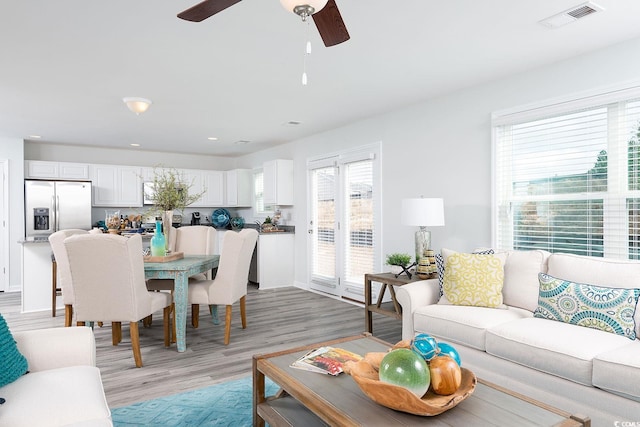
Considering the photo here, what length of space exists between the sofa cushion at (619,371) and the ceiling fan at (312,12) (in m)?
2.03

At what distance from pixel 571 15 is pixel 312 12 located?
6.04ft

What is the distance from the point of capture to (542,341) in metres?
2.29

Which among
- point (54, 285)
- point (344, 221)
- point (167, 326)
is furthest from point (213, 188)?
point (167, 326)

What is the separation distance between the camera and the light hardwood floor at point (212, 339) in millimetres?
2986

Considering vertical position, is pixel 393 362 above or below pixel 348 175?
below

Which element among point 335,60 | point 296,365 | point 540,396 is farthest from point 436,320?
point 335,60

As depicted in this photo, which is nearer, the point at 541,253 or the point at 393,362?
the point at 393,362

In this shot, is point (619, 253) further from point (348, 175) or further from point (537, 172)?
point (348, 175)

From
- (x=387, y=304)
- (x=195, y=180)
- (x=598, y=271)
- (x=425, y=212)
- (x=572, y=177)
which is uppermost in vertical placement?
(x=195, y=180)

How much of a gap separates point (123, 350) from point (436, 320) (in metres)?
2.73

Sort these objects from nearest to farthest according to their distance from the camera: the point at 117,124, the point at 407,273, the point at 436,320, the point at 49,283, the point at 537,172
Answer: the point at 436,320
the point at 537,172
the point at 407,273
the point at 49,283
the point at 117,124

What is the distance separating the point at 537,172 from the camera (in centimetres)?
351

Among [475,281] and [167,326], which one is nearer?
[475,281]

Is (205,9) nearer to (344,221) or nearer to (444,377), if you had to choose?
(444,377)
